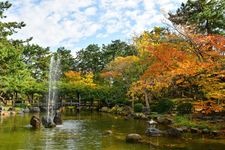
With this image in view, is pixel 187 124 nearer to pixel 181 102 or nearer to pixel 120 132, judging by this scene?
pixel 120 132

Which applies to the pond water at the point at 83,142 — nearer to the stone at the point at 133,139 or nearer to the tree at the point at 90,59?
the stone at the point at 133,139

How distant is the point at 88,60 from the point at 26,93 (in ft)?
71.8

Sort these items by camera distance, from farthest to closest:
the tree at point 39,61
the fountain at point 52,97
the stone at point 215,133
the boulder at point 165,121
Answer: the tree at point 39,61 < the boulder at point 165,121 < the fountain at point 52,97 < the stone at point 215,133

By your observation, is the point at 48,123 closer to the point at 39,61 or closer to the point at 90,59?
the point at 39,61

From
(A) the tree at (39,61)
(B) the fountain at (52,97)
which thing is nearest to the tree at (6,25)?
(B) the fountain at (52,97)

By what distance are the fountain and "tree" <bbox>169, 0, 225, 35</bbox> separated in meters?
13.7

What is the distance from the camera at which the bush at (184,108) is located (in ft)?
104

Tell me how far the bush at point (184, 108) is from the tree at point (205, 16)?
21.2 feet

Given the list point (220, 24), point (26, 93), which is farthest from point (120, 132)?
point (26, 93)

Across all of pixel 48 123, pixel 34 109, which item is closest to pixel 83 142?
pixel 48 123

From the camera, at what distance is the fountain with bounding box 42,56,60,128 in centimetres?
2660

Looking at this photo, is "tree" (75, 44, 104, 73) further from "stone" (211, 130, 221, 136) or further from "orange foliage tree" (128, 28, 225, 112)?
"stone" (211, 130, 221, 136)

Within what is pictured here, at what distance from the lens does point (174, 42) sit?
2653cm

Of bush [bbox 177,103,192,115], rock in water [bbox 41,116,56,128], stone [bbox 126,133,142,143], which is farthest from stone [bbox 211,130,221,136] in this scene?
rock in water [bbox 41,116,56,128]
